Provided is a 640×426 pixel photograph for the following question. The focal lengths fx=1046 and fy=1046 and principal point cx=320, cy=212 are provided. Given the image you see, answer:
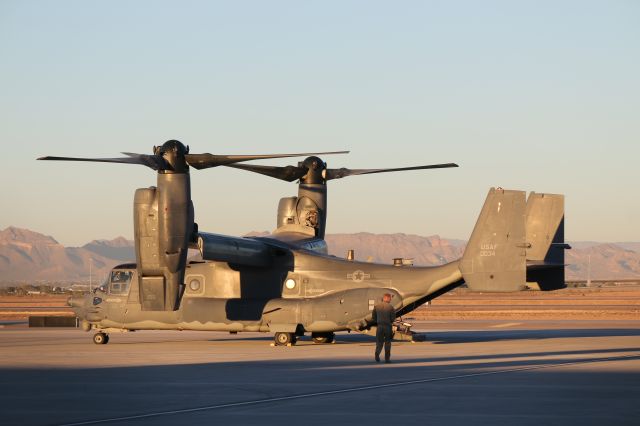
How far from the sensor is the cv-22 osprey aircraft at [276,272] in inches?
1258

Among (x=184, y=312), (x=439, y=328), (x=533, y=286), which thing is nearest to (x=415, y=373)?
(x=533, y=286)

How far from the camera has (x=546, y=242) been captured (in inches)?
1405

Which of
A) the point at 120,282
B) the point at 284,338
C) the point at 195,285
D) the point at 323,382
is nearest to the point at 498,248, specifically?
the point at 284,338

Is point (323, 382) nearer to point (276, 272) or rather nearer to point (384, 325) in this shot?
point (384, 325)

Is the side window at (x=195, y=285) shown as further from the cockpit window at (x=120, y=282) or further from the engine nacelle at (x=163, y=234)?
the engine nacelle at (x=163, y=234)

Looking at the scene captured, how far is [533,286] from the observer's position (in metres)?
34.4

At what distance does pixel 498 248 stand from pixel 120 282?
46.6ft

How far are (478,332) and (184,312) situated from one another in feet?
44.9

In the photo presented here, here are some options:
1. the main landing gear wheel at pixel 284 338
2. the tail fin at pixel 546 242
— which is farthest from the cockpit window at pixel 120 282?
the tail fin at pixel 546 242

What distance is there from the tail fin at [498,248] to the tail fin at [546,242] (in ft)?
6.17

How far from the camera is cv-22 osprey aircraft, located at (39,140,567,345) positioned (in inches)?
1258

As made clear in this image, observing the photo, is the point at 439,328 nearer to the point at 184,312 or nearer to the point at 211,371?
the point at 184,312

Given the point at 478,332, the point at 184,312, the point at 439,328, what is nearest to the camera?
the point at 184,312

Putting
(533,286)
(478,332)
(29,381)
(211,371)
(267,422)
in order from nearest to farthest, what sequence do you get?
1. (267,422)
2. (29,381)
3. (211,371)
4. (533,286)
5. (478,332)
